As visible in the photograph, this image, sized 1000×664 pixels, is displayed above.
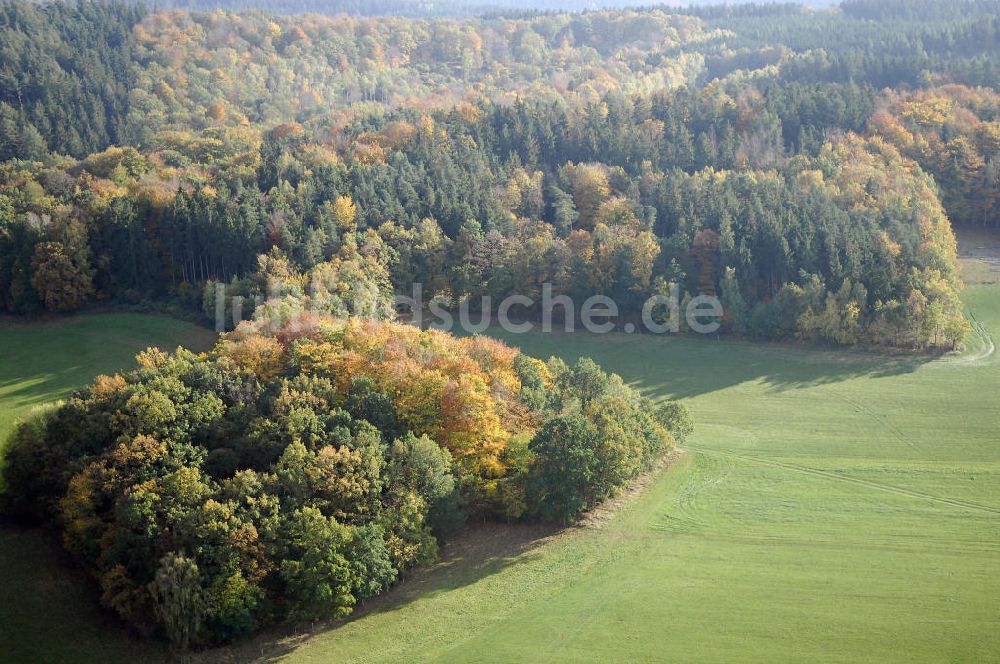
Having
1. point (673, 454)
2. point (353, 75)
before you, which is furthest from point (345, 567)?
point (353, 75)

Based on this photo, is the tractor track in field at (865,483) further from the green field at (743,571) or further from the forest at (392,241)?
the forest at (392,241)

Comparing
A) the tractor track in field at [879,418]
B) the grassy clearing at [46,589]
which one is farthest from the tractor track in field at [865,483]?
the grassy clearing at [46,589]

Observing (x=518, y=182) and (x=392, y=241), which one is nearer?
(x=392, y=241)

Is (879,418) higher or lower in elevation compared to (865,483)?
higher

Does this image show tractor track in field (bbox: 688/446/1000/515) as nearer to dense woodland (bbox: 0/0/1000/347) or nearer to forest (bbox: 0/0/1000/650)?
forest (bbox: 0/0/1000/650)

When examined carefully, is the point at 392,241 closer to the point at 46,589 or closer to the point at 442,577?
the point at 442,577

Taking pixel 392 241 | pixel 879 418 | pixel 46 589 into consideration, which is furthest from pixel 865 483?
pixel 392 241
